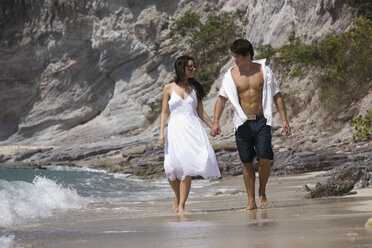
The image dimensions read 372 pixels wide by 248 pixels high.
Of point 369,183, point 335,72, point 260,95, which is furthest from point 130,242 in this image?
point 335,72

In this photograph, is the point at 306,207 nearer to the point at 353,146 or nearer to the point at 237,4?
the point at 353,146

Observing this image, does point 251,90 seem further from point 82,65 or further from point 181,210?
point 82,65

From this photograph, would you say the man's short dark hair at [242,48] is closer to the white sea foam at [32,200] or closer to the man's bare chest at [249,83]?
the man's bare chest at [249,83]

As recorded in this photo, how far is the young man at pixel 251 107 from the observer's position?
20.8ft

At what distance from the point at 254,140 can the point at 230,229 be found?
2.12 m

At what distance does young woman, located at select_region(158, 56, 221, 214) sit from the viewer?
22.1 ft

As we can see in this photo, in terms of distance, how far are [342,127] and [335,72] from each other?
89.7 inches

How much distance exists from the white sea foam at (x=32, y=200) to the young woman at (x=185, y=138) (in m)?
1.47

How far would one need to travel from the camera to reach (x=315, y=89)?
24734 mm

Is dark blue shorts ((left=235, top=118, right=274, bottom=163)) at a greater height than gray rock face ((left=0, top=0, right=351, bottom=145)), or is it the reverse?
gray rock face ((left=0, top=0, right=351, bottom=145))

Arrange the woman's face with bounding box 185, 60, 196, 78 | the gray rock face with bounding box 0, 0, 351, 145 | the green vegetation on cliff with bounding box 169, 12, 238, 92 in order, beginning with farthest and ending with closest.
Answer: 1. the gray rock face with bounding box 0, 0, 351, 145
2. the green vegetation on cliff with bounding box 169, 12, 238, 92
3. the woman's face with bounding box 185, 60, 196, 78

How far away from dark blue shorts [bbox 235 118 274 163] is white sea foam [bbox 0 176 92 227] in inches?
86.9

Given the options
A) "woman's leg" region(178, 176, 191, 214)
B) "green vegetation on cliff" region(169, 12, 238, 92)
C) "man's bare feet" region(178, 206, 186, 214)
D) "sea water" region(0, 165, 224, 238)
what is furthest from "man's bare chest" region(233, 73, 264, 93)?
"green vegetation on cliff" region(169, 12, 238, 92)

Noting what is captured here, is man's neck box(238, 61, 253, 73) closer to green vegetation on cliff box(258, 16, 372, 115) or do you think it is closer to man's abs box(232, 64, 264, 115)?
man's abs box(232, 64, 264, 115)
